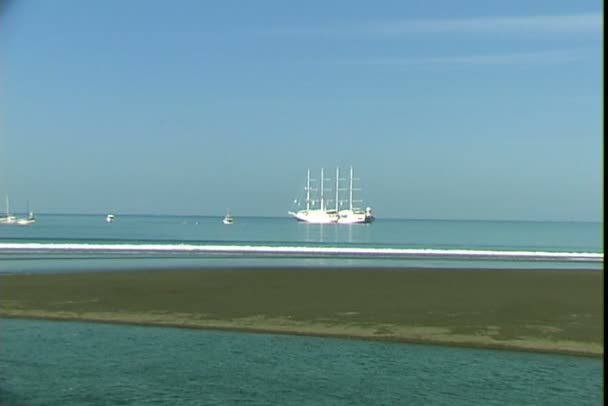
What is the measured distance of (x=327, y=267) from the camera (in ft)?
78.6

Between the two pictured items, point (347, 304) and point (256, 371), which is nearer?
point (256, 371)

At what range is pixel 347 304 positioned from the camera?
14.5 metres

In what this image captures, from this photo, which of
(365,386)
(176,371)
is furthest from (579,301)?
(176,371)

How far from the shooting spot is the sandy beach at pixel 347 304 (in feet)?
37.6

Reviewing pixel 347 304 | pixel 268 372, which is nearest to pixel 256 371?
pixel 268 372

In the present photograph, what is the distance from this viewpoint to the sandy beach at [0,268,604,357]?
451 inches

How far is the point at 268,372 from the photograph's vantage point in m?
8.55

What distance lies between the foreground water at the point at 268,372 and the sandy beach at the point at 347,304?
103 centimetres

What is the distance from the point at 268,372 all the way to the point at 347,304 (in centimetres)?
612

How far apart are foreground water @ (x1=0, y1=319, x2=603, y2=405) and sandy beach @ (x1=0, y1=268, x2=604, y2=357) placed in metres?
1.03

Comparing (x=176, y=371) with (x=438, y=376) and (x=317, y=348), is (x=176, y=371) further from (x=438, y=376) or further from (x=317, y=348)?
(x=438, y=376)

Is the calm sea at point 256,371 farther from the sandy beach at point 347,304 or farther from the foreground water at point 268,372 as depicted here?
the sandy beach at point 347,304

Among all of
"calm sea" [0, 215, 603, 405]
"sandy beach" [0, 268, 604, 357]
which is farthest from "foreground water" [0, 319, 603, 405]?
"sandy beach" [0, 268, 604, 357]

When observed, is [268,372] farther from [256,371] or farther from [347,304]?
[347,304]
